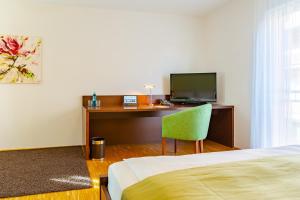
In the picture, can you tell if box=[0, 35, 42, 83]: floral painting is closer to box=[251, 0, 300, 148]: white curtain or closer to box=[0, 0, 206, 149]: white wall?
box=[0, 0, 206, 149]: white wall

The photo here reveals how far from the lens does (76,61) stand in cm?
419

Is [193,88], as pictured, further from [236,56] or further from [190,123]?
[190,123]

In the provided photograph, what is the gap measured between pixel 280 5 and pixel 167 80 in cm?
217

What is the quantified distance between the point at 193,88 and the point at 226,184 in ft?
10.7

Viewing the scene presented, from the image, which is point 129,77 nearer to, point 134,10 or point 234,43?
point 134,10

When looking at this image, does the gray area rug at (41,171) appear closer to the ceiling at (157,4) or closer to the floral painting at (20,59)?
the floral painting at (20,59)

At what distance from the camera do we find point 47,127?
4.11 metres

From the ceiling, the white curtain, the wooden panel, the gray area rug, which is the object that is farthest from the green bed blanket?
the ceiling

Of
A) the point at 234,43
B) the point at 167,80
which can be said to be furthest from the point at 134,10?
the point at 234,43

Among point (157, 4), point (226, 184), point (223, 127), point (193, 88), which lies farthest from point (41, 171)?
point (157, 4)

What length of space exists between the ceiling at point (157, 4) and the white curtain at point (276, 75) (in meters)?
0.99

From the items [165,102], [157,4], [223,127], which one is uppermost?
[157,4]

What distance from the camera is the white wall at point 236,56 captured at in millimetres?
3707

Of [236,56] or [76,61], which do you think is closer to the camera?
[236,56]
